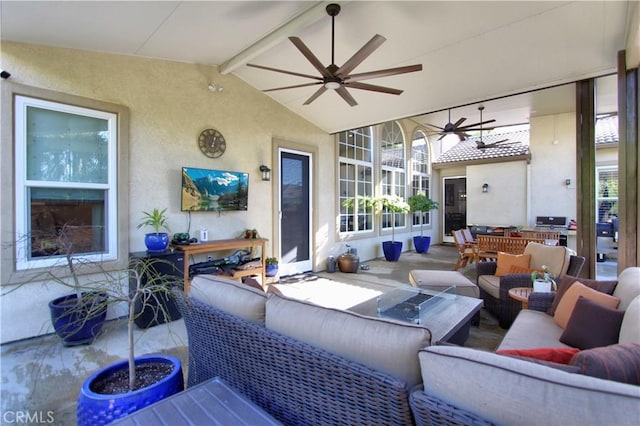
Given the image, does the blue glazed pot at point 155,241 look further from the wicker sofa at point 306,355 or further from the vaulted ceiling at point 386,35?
the vaulted ceiling at point 386,35

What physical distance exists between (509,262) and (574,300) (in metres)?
1.59

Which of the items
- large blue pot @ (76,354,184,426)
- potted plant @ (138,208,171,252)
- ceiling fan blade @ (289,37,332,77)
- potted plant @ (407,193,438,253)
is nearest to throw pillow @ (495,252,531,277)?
ceiling fan blade @ (289,37,332,77)

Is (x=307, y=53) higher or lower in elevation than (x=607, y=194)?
higher

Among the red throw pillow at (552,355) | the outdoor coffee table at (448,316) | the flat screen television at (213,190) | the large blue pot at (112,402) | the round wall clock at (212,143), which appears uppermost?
the round wall clock at (212,143)

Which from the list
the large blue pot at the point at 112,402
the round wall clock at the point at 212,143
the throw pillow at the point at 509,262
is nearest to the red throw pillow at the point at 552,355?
the large blue pot at the point at 112,402

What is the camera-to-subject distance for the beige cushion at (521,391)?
30.0 inches

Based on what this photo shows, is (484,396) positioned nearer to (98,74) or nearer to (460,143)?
(98,74)

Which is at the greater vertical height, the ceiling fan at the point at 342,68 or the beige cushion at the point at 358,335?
the ceiling fan at the point at 342,68

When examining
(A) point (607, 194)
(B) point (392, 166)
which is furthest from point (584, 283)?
(A) point (607, 194)

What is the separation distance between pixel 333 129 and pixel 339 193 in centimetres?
142

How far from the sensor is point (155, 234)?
372 centimetres

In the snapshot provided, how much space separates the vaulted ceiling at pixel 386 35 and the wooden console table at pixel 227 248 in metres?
2.55

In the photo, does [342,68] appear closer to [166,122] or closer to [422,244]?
[166,122]

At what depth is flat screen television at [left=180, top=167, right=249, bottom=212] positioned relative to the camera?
4273mm
